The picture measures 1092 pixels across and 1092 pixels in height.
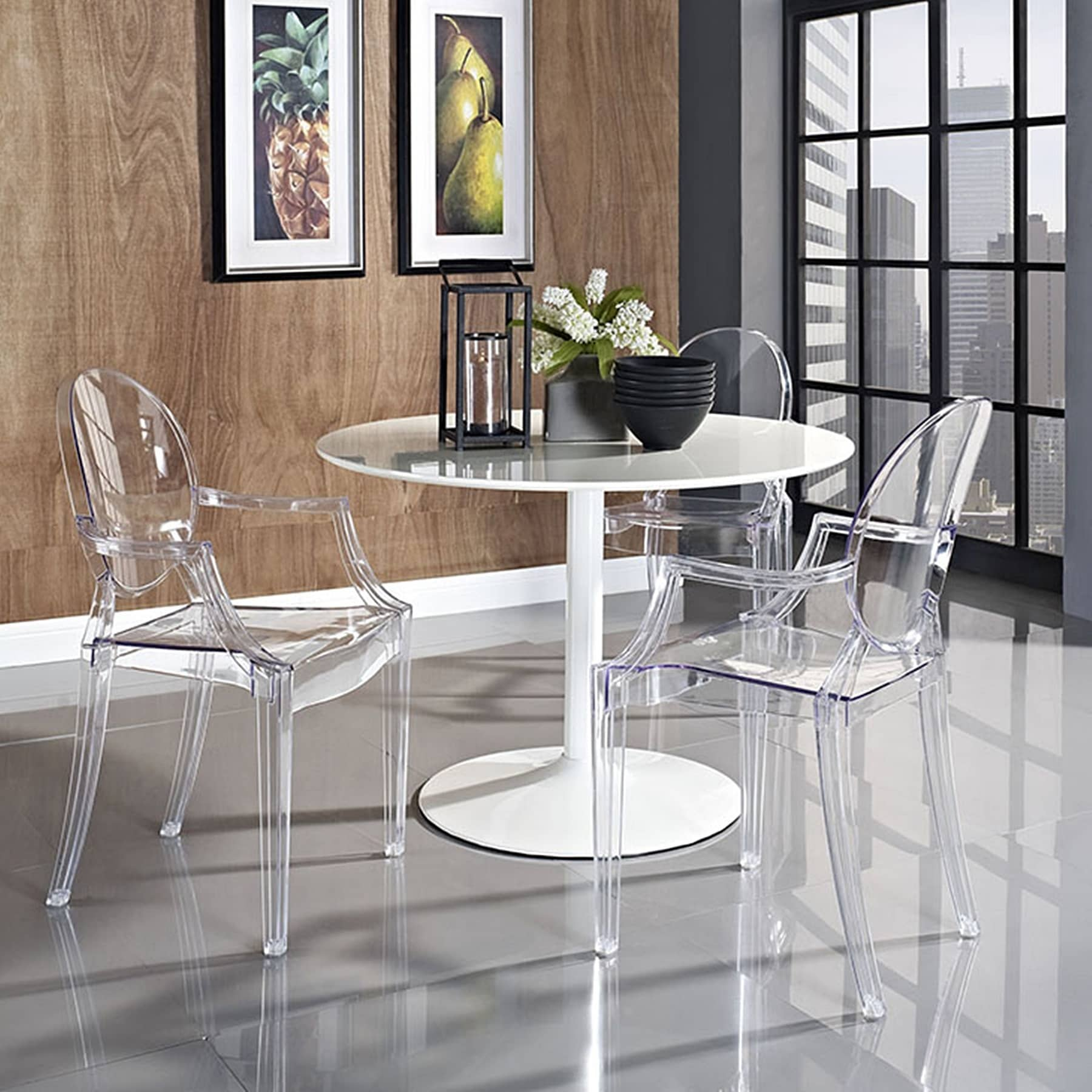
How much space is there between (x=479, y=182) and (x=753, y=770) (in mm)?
2306

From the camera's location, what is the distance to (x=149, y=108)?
4.35 metres

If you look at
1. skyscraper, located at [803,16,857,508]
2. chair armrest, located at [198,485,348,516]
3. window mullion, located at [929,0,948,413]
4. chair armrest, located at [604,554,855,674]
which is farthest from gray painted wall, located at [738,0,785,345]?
chair armrest, located at [604,554,855,674]

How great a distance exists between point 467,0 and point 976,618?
231 cm

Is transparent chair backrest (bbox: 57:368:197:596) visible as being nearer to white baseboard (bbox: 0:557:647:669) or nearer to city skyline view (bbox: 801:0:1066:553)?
white baseboard (bbox: 0:557:647:669)

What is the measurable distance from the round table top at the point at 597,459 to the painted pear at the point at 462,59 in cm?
158

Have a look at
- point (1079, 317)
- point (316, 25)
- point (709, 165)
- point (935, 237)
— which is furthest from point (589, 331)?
point (709, 165)

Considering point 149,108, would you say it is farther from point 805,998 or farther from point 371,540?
point 805,998

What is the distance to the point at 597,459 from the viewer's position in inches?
120

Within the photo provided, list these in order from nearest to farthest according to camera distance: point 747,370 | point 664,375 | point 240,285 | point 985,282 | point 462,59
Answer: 1. point 664,375
2. point 747,370
3. point 240,285
4. point 462,59
5. point 985,282

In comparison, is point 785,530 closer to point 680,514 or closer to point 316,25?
point 680,514

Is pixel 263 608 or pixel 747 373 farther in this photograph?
pixel 747 373

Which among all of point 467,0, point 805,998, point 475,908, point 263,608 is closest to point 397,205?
point 467,0

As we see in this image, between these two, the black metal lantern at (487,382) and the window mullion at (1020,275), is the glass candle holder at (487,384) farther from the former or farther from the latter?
the window mullion at (1020,275)

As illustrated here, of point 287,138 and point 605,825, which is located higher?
point 287,138
